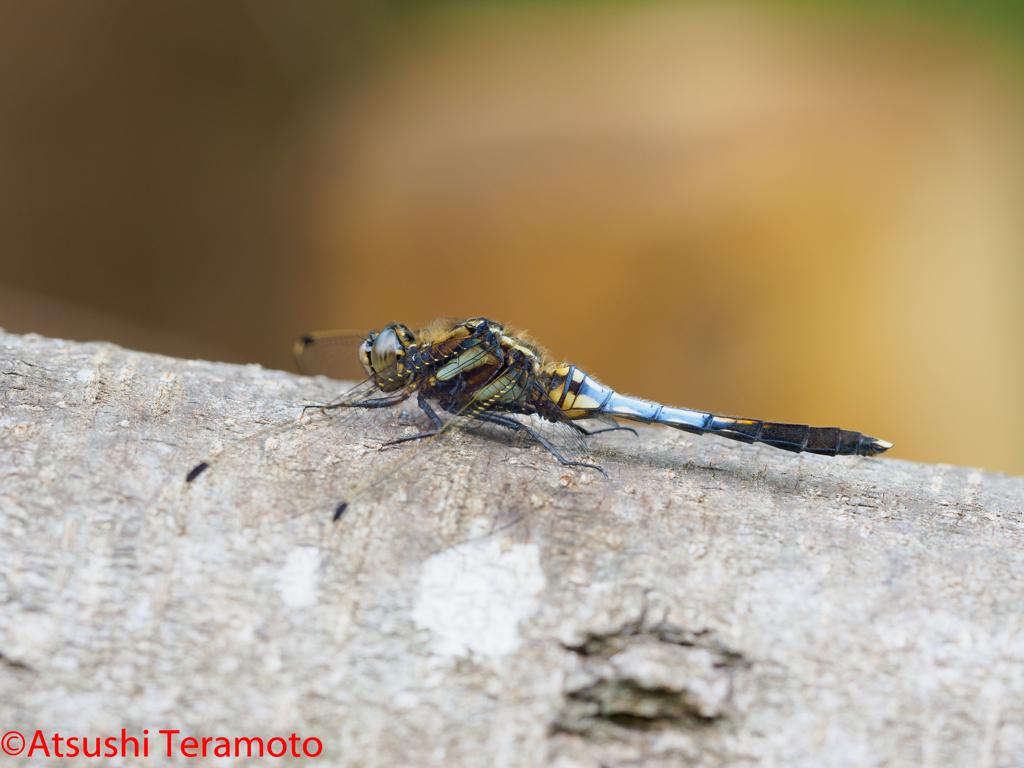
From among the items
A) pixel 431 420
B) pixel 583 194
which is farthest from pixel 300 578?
pixel 583 194

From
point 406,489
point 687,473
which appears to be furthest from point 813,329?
point 406,489

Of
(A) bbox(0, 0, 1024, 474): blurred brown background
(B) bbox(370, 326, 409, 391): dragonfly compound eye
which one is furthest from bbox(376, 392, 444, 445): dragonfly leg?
(A) bbox(0, 0, 1024, 474): blurred brown background

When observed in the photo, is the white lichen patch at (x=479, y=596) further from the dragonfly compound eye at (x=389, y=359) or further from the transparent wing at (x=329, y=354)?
the transparent wing at (x=329, y=354)

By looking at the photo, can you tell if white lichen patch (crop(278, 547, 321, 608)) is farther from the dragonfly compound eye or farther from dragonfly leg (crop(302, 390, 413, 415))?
the dragonfly compound eye

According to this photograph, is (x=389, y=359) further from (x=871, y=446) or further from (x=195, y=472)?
(x=871, y=446)

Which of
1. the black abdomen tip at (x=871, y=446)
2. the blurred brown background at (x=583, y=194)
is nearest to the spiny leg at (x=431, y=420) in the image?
the black abdomen tip at (x=871, y=446)
